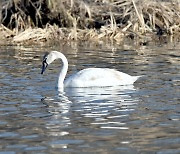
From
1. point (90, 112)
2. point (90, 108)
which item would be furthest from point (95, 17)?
point (90, 112)

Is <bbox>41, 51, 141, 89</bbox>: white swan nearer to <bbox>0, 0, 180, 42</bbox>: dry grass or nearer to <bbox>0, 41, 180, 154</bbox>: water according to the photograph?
<bbox>0, 41, 180, 154</bbox>: water

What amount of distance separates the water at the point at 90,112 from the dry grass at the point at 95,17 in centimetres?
810

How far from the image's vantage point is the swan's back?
1423 centimetres

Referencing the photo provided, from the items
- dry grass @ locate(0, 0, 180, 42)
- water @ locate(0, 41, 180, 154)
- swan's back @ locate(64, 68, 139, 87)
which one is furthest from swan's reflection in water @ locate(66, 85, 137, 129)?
dry grass @ locate(0, 0, 180, 42)

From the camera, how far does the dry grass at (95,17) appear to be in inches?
1032

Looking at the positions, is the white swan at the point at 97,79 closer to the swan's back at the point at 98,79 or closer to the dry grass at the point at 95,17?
the swan's back at the point at 98,79

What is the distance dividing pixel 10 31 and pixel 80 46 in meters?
3.48

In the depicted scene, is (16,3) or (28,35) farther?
(16,3)

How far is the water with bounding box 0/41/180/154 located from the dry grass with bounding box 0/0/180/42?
8.10 metres

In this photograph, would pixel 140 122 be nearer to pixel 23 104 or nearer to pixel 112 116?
pixel 112 116

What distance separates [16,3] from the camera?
1054 inches

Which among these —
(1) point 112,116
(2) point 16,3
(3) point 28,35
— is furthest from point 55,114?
(2) point 16,3

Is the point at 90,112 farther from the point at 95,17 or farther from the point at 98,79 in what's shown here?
the point at 95,17

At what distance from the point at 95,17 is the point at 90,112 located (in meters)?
17.1
